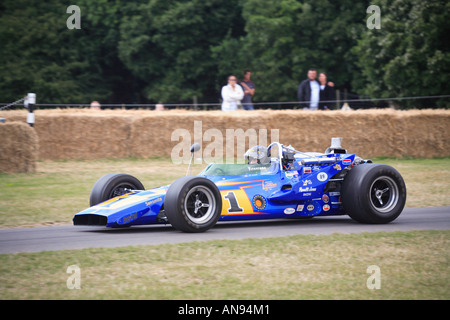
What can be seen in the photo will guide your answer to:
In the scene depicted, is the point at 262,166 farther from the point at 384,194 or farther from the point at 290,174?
the point at 384,194

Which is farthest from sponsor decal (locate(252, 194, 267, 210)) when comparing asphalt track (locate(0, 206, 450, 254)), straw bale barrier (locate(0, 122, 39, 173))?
straw bale barrier (locate(0, 122, 39, 173))

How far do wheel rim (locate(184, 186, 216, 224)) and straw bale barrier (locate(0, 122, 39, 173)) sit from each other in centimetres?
656

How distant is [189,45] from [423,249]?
83.0ft

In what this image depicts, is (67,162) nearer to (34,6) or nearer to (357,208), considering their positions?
(357,208)

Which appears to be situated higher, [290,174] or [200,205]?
[290,174]

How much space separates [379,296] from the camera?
512 cm

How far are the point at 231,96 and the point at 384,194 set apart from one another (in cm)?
901

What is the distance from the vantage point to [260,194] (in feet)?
27.4

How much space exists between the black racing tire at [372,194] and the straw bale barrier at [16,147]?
731cm

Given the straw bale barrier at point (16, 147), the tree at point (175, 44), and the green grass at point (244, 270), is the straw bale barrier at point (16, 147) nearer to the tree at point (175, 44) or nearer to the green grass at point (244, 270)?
the green grass at point (244, 270)

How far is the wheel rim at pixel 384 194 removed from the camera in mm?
8781
